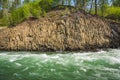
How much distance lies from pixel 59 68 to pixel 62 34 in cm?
1431

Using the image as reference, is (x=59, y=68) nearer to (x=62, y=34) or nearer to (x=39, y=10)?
(x=62, y=34)

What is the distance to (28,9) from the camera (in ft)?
154

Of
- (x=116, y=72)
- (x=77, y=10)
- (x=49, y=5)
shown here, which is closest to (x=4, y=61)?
(x=116, y=72)

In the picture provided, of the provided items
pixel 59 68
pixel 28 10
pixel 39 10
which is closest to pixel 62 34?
pixel 39 10

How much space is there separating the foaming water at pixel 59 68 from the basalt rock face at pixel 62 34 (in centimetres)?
670

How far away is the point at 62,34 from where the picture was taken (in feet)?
125

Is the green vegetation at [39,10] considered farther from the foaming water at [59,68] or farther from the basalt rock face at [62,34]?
the foaming water at [59,68]

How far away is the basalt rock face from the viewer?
3709 cm

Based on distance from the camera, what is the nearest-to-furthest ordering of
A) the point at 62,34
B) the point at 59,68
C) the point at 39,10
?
the point at 59,68 < the point at 62,34 < the point at 39,10

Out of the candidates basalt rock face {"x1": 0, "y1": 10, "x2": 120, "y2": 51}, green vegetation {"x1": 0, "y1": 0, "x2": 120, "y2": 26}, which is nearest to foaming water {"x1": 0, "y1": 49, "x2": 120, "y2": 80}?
basalt rock face {"x1": 0, "y1": 10, "x2": 120, "y2": 51}

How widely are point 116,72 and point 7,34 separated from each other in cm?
2078

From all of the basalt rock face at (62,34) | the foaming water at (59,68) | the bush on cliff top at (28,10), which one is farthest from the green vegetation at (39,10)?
the foaming water at (59,68)

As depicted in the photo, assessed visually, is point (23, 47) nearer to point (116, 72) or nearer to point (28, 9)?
point (28, 9)

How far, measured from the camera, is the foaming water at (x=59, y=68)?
20.7 m
